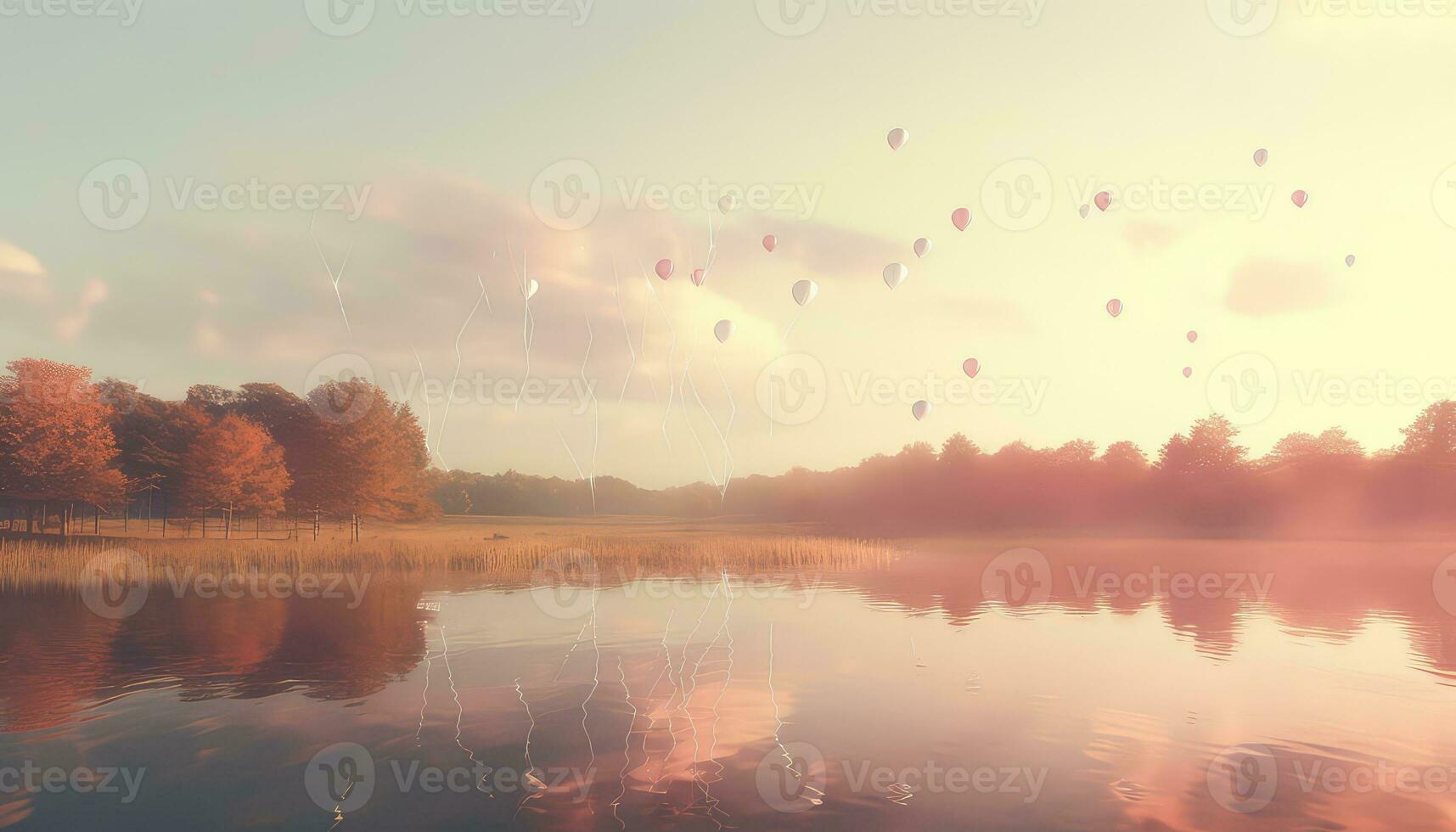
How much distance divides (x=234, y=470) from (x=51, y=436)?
424 inches

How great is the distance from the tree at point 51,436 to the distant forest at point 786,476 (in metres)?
0.10

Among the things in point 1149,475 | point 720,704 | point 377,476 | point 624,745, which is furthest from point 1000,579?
point 1149,475

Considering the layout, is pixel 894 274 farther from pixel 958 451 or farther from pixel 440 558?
pixel 958 451

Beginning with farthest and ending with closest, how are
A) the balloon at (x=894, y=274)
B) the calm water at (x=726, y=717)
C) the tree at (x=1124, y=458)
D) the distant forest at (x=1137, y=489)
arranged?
the tree at (x=1124, y=458), the distant forest at (x=1137, y=489), the balloon at (x=894, y=274), the calm water at (x=726, y=717)

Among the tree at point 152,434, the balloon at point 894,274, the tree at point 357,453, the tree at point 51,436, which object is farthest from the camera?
the tree at point 152,434

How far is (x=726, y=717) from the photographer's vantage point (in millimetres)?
13789

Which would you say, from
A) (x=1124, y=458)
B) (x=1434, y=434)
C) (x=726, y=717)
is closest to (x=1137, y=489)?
(x=1124, y=458)

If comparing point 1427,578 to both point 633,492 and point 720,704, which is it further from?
point 633,492

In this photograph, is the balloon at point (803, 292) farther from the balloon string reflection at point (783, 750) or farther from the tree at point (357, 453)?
the tree at point (357, 453)

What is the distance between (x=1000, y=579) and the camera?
42.1m

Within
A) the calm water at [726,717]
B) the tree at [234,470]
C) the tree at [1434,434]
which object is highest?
the tree at [1434,434]

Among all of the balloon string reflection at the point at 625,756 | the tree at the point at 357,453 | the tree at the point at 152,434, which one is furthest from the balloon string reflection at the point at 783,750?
the tree at the point at 152,434

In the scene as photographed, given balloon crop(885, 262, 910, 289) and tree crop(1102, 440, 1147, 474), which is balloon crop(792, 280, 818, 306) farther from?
tree crop(1102, 440, 1147, 474)

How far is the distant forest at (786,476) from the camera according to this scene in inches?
2255
